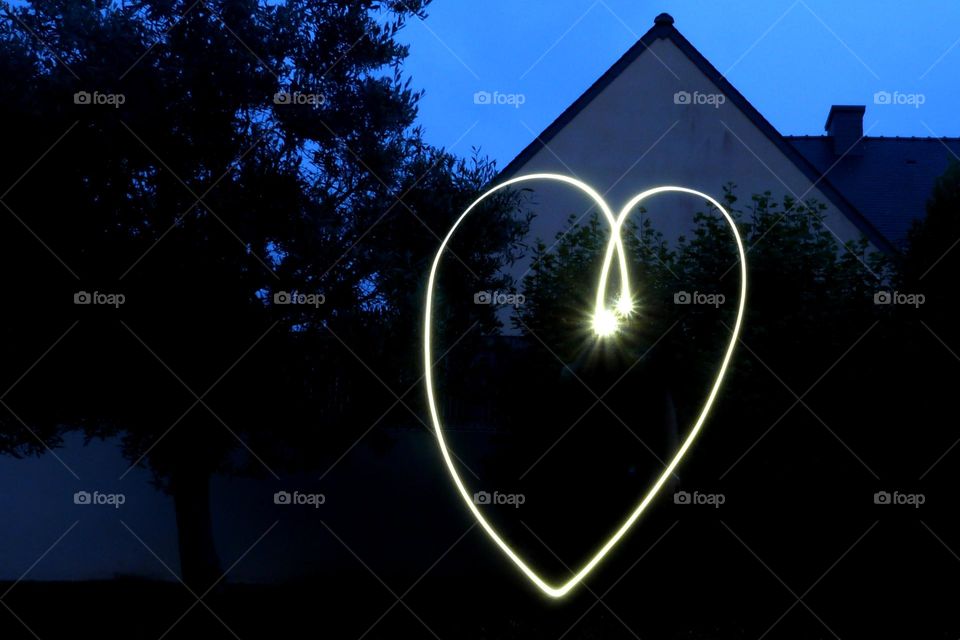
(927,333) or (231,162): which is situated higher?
(927,333)

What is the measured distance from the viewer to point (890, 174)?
21.8m

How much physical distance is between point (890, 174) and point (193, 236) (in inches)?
649

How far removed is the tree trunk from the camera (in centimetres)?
1274

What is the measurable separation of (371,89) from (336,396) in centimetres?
417

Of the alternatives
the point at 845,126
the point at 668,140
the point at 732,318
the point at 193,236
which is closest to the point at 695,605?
the point at 732,318

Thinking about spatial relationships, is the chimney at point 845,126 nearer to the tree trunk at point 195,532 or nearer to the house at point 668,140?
the house at point 668,140

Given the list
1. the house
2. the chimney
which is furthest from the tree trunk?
the chimney

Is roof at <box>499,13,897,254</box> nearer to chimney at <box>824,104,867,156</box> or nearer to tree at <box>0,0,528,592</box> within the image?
chimney at <box>824,104,867,156</box>

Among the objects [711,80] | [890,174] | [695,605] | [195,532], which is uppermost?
[890,174]

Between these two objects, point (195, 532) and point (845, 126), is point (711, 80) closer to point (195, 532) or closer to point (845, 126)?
point (845, 126)

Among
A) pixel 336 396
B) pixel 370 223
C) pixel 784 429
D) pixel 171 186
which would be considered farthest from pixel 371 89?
pixel 784 429

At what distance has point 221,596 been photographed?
1314 cm

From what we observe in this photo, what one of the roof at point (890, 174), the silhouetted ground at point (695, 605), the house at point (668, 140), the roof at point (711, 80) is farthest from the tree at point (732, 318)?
the roof at point (890, 174)

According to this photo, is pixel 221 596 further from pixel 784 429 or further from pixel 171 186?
pixel 784 429
